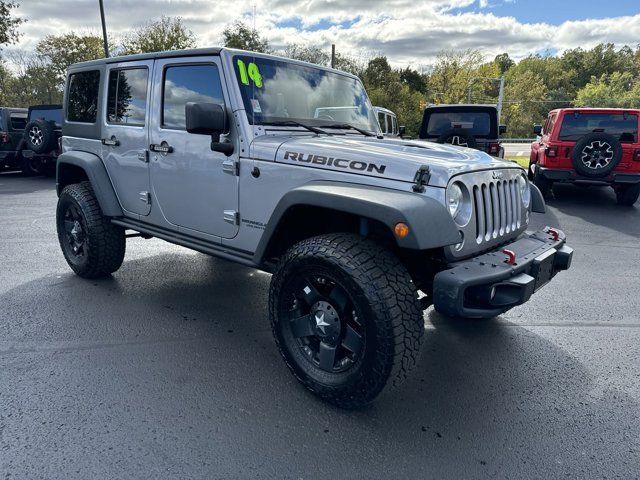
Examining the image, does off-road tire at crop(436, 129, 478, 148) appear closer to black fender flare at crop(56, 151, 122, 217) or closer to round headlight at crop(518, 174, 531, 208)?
round headlight at crop(518, 174, 531, 208)

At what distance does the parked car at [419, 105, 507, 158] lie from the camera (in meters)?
9.50

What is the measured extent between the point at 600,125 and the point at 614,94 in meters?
67.9

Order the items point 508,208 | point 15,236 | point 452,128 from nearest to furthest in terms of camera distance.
A: point 508,208
point 15,236
point 452,128

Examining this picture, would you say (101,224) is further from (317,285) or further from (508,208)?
(508,208)

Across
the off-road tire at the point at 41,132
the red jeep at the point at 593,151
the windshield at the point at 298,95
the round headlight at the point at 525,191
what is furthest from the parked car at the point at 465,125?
the off-road tire at the point at 41,132

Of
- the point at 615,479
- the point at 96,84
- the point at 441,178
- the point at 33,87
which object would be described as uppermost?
the point at 33,87

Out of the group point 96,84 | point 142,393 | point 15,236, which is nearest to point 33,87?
point 15,236

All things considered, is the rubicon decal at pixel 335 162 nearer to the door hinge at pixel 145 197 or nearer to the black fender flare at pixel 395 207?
the black fender flare at pixel 395 207

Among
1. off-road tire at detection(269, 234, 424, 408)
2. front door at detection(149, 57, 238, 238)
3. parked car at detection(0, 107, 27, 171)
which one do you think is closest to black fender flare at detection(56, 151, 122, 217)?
front door at detection(149, 57, 238, 238)

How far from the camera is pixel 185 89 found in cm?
345

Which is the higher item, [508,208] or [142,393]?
[508,208]

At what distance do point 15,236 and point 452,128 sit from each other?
8.26m

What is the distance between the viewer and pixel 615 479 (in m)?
2.11

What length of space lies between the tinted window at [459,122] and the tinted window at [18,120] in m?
10.6
